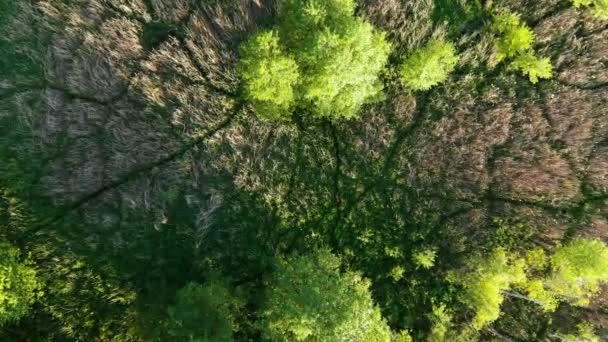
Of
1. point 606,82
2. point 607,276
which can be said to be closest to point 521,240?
point 607,276

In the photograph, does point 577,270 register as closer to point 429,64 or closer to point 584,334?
point 584,334

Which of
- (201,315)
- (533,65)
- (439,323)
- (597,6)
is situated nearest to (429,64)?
(533,65)

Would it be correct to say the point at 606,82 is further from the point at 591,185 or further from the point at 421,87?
the point at 421,87

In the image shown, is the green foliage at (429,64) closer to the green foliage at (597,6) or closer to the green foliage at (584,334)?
the green foliage at (597,6)

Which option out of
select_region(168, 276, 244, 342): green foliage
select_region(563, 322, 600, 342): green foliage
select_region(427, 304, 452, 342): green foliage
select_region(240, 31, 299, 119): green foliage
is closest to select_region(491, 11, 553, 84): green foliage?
select_region(240, 31, 299, 119): green foliage

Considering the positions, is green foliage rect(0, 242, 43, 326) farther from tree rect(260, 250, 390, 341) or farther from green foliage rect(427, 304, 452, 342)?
green foliage rect(427, 304, 452, 342)

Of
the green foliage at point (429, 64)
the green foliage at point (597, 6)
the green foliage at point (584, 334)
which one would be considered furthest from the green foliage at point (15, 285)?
the green foliage at point (597, 6)
